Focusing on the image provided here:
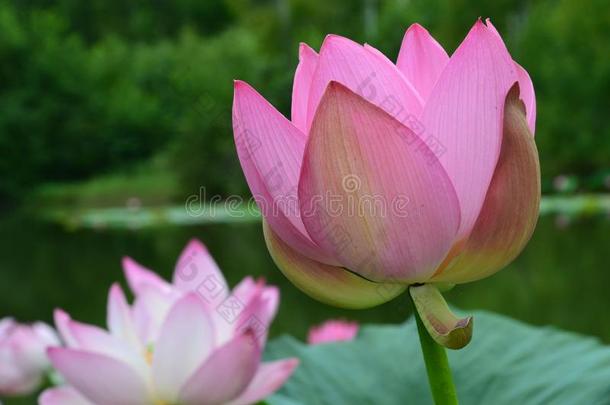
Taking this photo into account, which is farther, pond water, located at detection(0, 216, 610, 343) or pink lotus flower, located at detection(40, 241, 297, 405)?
pond water, located at detection(0, 216, 610, 343)

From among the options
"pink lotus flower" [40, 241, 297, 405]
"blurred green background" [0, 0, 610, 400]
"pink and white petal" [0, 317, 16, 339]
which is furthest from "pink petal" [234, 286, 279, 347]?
"blurred green background" [0, 0, 610, 400]

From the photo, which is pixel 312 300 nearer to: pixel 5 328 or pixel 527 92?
pixel 5 328

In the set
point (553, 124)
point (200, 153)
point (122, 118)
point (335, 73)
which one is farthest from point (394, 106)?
point (122, 118)

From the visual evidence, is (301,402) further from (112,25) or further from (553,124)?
(112,25)

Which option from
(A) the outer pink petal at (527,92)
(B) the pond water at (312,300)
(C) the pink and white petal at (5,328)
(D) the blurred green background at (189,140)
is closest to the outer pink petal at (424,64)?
(A) the outer pink petal at (527,92)

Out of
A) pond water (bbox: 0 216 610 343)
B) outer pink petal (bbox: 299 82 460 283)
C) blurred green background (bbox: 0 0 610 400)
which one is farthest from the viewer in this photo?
blurred green background (bbox: 0 0 610 400)

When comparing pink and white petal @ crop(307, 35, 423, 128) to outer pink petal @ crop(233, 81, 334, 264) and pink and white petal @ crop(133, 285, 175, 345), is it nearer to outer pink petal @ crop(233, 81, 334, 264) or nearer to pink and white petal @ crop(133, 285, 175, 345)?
outer pink petal @ crop(233, 81, 334, 264)

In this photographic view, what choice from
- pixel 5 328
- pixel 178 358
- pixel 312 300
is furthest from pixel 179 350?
pixel 312 300
